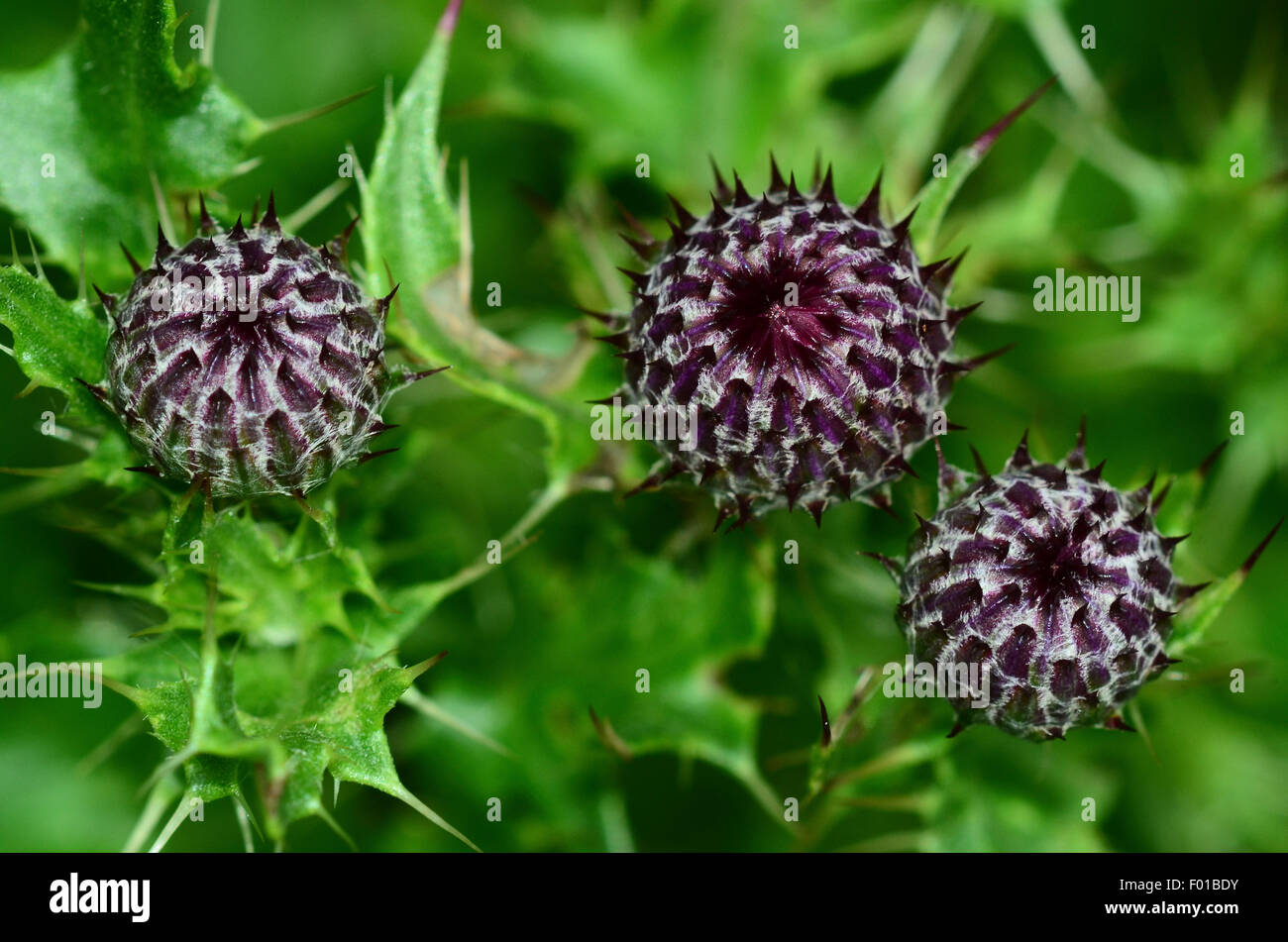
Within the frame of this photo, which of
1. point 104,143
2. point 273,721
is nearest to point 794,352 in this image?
point 273,721

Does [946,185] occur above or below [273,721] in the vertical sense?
above

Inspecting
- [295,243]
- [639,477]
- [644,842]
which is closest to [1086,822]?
[644,842]

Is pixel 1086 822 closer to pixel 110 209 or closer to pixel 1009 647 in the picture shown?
pixel 1009 647

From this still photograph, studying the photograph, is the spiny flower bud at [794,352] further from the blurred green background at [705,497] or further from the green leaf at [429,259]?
the blurred green background at [705,497]

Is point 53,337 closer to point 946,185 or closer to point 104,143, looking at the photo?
point 104,143

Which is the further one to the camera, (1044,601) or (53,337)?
(53,337)

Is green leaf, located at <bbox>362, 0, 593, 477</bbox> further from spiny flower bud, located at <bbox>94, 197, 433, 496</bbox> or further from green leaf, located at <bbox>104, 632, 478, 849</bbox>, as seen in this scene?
green leaf, located at <bbox>104, 632, 478, 849</bbox>

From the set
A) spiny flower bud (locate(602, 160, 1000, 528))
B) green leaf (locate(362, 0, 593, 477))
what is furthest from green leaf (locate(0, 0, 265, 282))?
spiny flower bud (locate(602, 160, 1000, 528))
